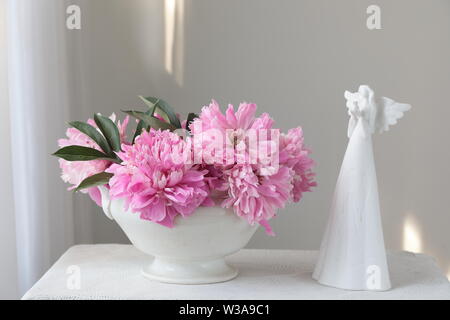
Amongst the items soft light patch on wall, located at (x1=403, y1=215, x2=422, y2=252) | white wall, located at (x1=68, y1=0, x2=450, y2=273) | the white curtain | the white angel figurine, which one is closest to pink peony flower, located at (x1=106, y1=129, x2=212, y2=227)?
the white angel figurine

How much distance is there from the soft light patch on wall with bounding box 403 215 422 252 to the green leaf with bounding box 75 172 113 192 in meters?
0.97

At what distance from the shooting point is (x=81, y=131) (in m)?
1.05

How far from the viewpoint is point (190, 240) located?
3.30 ft

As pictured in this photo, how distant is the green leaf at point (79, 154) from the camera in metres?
1.02

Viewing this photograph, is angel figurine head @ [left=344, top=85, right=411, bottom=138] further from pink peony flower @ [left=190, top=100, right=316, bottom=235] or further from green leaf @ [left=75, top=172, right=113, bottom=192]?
green leaf @ [left=75, top=172, right=113, bottom=192]

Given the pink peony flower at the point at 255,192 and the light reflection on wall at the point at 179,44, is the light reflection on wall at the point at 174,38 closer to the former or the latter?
the light reflection on wall at the point at 179,44

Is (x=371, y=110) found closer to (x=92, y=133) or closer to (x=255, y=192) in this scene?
(x=255, y=192)

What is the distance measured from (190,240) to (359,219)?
258mm

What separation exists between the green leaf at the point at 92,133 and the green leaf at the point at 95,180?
46 mm

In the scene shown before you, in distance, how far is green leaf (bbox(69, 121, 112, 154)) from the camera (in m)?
1.05

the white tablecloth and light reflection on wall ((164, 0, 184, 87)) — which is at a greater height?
light reflection on wall ((164, 0, 184, 87))

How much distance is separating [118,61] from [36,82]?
1.18ft

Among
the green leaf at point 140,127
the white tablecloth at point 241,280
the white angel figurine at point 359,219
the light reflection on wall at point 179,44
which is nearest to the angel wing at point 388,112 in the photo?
the white angel figurine at point 359,219

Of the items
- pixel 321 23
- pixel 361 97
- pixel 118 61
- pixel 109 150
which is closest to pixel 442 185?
pixel 321 23
